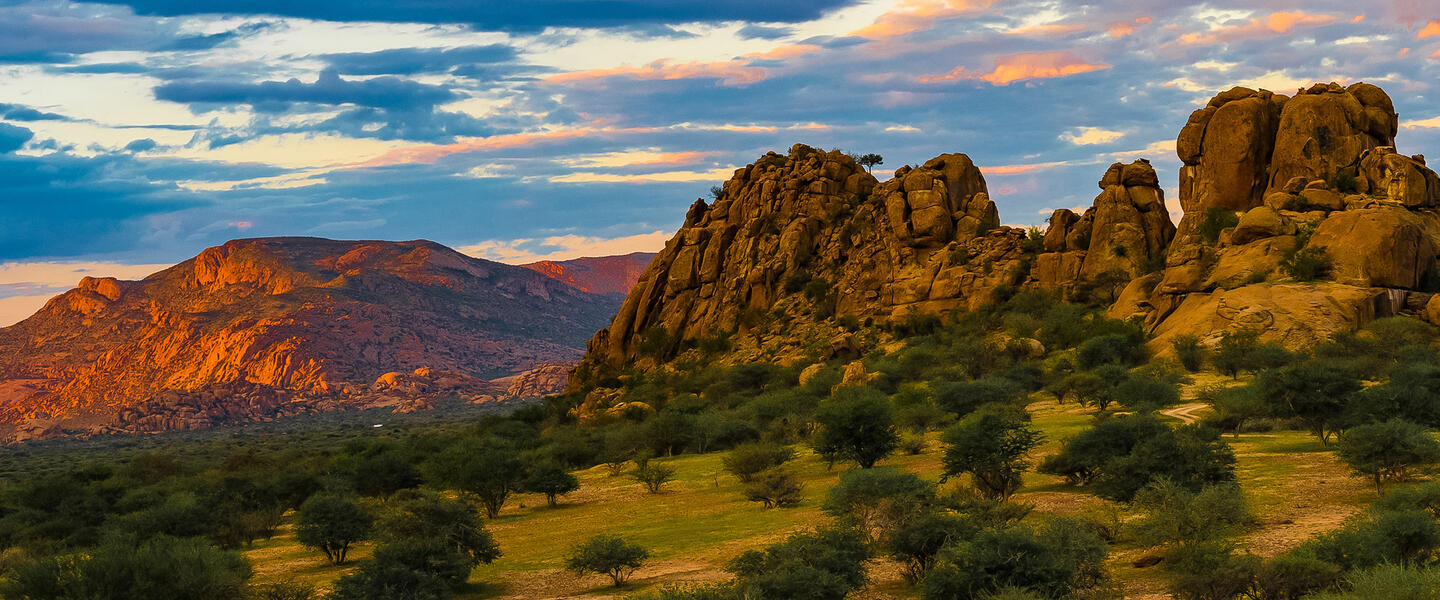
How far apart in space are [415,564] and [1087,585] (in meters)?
17.1

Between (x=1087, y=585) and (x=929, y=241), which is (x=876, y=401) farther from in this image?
(x=929, y=241)

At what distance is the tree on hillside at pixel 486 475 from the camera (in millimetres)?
49781

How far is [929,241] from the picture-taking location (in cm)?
10862

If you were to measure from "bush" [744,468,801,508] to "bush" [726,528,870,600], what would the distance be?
500 inches

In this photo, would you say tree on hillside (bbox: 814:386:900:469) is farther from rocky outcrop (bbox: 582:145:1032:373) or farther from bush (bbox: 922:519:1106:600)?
rocky outcrop (bbox: 582:145:1032:373)

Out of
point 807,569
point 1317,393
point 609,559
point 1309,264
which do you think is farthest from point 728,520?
point 1309,264

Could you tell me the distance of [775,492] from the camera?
43.9m

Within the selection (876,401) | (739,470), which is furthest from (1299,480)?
(739,470)

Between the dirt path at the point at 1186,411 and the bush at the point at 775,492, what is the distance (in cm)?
1817

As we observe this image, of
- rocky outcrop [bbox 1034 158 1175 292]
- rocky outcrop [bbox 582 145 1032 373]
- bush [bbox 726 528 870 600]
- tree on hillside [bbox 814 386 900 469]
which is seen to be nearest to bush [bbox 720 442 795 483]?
tree on hillside [bbox 814 386 900 469]

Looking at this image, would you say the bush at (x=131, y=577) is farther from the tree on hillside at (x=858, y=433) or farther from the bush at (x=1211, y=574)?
the tree on hillside at (x=858, y=433)

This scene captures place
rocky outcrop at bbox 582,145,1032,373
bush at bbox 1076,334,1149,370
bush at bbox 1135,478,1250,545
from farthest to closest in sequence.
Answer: rocky outcrop at bbox 582,145,1032,373, bush at bbox 1076,334,1149,370, bush at bbox 1135,478,1250,545

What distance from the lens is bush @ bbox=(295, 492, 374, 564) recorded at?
1538 inches

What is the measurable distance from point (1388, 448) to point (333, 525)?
107ft
